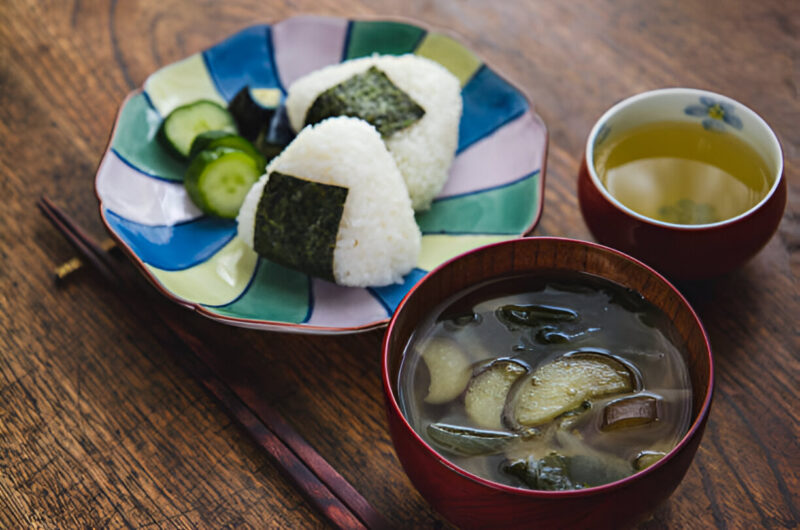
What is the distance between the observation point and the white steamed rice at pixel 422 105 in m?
1.74

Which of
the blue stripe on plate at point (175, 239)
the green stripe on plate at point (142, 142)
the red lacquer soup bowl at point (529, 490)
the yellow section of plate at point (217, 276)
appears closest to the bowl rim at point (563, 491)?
the red lacquer soup bowl at point (529, 490)

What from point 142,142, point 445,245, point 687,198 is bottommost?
point 445,245

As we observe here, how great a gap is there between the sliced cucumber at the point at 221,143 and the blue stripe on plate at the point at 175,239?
160 mm

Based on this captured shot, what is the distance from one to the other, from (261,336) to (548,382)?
62 cm

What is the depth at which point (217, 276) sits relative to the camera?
1.60m

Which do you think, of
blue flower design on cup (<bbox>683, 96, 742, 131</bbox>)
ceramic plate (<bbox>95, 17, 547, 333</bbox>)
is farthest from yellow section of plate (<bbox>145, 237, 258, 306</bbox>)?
blue flower design on cup (<bbox>683, 96, 742, 131</bbox>)

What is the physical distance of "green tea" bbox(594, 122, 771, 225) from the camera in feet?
4.69

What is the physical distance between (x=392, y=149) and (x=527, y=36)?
0.56 metres

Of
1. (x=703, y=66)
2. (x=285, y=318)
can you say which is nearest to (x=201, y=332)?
(x=285, y=318)

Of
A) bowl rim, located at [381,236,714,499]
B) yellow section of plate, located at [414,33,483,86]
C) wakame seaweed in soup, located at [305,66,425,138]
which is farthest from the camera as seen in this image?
yellow section of plate, located at [414,33,483,86]

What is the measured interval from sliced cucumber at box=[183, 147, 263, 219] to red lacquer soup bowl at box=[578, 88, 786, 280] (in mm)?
727

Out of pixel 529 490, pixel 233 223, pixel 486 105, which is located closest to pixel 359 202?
pixel 233 223

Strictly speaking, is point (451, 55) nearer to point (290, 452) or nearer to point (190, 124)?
point (190, 124)

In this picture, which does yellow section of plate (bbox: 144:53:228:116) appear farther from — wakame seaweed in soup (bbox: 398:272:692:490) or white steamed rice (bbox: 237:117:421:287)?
wakame seaweed in soup (bbox: 398:272:692:490)
